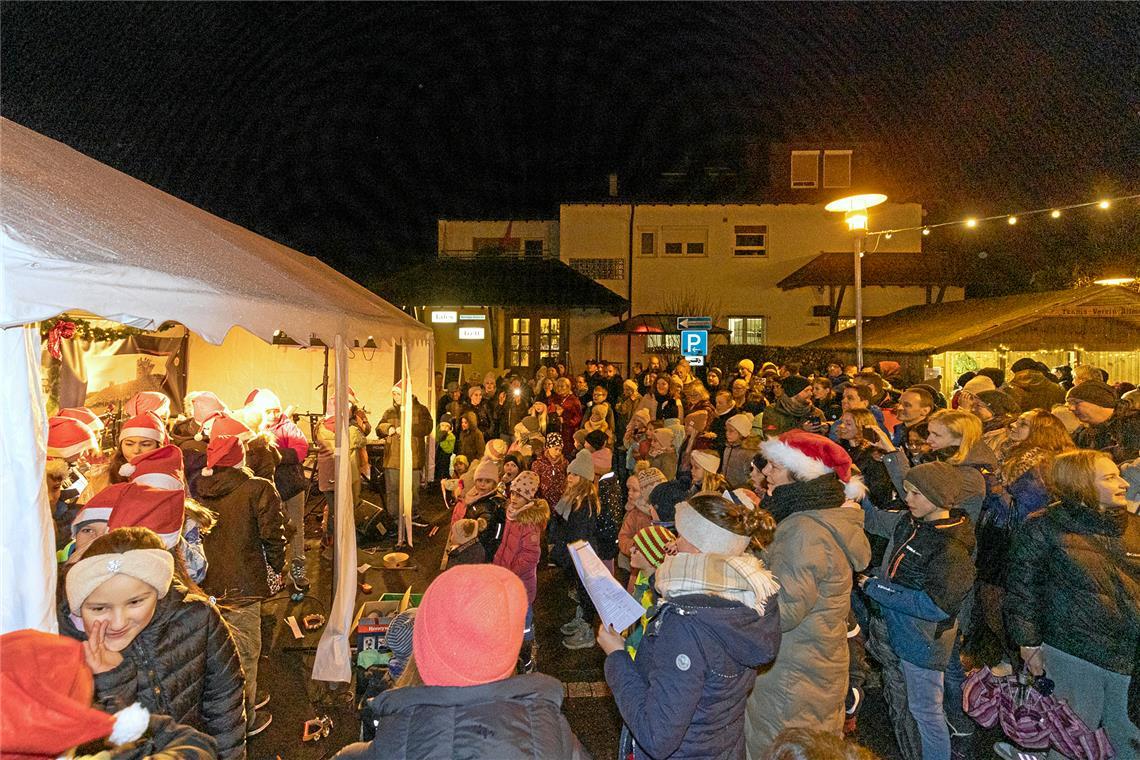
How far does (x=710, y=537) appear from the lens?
2.71 meters

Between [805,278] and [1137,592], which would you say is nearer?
[1137,592]

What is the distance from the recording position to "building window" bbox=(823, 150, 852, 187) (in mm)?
25859

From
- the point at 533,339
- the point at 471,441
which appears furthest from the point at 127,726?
the point at 533,339

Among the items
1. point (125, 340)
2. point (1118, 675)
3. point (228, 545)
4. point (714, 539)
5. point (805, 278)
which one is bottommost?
point (1118, 675)

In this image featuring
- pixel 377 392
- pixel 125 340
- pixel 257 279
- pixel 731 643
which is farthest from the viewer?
pixel 377 392

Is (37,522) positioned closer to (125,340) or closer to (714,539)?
(714,539)

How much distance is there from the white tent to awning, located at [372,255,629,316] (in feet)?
45.1

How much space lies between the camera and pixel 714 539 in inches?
106

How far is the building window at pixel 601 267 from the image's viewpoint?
26203 millimetres

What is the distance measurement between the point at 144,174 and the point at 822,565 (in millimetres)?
24967

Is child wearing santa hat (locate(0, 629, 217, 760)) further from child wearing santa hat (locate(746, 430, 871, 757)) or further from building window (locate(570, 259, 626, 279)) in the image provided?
building window (locate(570, 259, 626, 279))

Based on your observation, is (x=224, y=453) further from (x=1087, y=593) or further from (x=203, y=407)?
(x=1087, y=593)

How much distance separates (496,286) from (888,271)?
13459 mm

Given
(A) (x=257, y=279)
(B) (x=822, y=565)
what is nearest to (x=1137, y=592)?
A: (B) (x=822, y=565)
